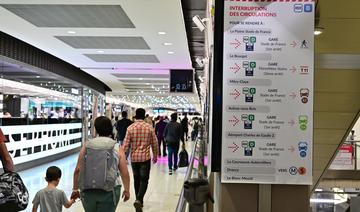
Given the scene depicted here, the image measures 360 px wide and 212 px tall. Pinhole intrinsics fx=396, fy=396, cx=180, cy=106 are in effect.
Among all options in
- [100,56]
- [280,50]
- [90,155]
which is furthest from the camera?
[100,56]

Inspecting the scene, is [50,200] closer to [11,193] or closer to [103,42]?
[11,193]

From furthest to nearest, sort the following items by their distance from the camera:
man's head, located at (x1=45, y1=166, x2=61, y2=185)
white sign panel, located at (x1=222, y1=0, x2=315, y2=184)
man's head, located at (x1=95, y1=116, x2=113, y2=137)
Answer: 1. man's head, located at (x1=45, y1=166, x2=61, y2=185)
2. man's head, located at (x1=95, y1=116, x2=113, y2=137)
3. white sign panel, located at (x1=222, y1=0, x2=315, y2=184)

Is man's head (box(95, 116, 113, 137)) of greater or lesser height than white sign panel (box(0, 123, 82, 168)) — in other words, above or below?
above

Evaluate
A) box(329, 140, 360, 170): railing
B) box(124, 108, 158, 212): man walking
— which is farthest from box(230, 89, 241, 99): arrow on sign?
box(329, 140, 360, 170): railing

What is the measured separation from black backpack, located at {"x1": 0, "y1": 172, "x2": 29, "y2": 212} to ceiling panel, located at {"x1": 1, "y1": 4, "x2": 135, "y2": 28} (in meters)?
4.81

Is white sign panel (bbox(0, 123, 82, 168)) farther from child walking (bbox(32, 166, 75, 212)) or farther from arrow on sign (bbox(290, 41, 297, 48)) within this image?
arrow on sign (bbox(290, 41, 297, 48))

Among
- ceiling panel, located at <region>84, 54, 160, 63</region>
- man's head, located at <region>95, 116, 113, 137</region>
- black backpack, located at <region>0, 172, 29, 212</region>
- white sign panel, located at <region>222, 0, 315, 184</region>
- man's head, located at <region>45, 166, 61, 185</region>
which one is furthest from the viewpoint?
ceiling panel, located at <region>84, 54, 160, 63</region>

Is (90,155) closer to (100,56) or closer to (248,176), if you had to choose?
(248,176)

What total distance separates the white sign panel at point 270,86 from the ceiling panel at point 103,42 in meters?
7.80

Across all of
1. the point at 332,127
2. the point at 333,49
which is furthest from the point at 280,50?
the point at 332,127

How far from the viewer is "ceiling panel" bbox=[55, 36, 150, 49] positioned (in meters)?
9.96

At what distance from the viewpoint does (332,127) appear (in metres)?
4.55

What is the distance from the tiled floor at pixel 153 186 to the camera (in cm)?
653

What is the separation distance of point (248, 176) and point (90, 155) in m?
1.99
